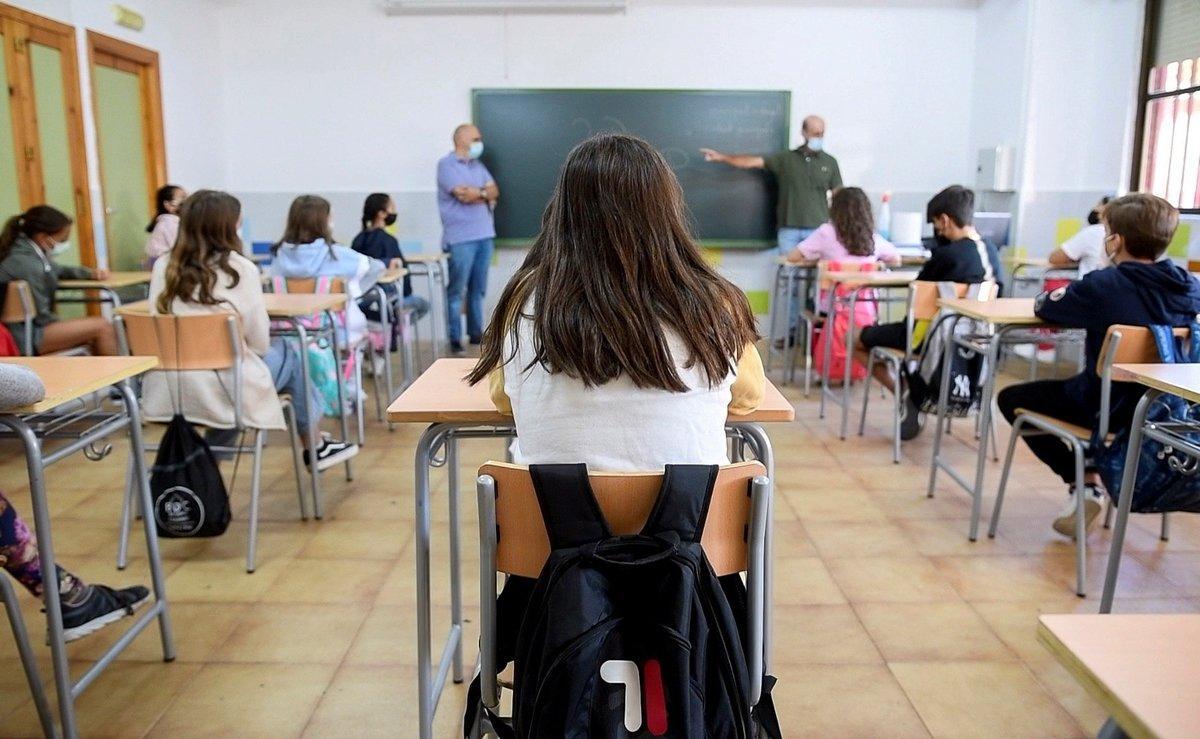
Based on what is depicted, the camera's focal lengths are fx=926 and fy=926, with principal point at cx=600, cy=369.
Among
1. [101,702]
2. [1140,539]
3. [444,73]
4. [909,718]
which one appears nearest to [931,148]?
[444,73]

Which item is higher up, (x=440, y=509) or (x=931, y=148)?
(x=931, y=148)

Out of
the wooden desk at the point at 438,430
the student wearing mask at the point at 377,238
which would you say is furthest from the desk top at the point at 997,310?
the student wearing mask at the point at 377,238

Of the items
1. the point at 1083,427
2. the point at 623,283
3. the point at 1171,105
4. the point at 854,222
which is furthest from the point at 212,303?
the point at 1171,105

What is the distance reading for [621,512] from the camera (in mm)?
1256

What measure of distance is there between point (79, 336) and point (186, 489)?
2.19m

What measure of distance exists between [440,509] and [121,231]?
3491 millimetres

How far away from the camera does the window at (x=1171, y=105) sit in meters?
5.26

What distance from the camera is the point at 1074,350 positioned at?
19.4 ft

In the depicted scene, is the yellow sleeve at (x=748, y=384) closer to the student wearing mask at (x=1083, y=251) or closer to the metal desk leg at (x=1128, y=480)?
the metal desk leg at (x=1128, y=480)

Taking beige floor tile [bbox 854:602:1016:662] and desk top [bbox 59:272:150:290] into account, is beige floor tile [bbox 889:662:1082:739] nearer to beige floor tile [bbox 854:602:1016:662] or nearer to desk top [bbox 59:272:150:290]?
beige floor tile [bbox 854:602:1016:662]

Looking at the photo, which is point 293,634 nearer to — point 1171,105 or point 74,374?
point 74,374

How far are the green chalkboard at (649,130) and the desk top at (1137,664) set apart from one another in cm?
596

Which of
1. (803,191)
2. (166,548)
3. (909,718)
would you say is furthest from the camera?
(803,191)

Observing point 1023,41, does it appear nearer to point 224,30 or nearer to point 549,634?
point 224,30
